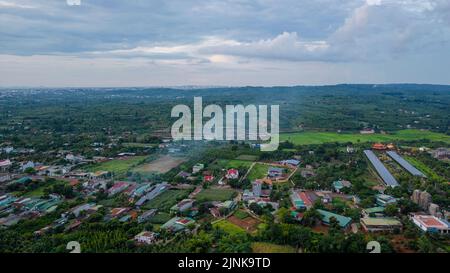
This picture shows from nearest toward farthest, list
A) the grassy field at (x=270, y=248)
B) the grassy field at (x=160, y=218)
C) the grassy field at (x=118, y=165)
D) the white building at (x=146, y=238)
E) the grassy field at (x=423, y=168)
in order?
the grassy field at (x=270, y=248)
the white building at (x=146, y=238)
the grassy field at (x=160, y=218)
the grassy field at (x=423, y=168)
the grassy field at (x=118, y=165)

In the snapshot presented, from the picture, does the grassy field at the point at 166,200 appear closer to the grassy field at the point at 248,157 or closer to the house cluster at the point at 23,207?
the house cluster at the point at 23,207

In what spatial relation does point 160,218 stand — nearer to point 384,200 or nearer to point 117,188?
point 117,188

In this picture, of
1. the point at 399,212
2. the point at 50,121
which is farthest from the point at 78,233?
the point at 50,121

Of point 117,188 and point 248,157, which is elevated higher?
point 248,157

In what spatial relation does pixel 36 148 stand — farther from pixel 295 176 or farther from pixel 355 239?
pixel 355 239

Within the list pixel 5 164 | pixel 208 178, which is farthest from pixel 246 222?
pixel 5 164

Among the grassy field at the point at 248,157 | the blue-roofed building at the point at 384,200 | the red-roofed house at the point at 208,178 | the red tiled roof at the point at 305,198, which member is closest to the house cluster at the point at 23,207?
the red-roofed house at the point at 208,178
